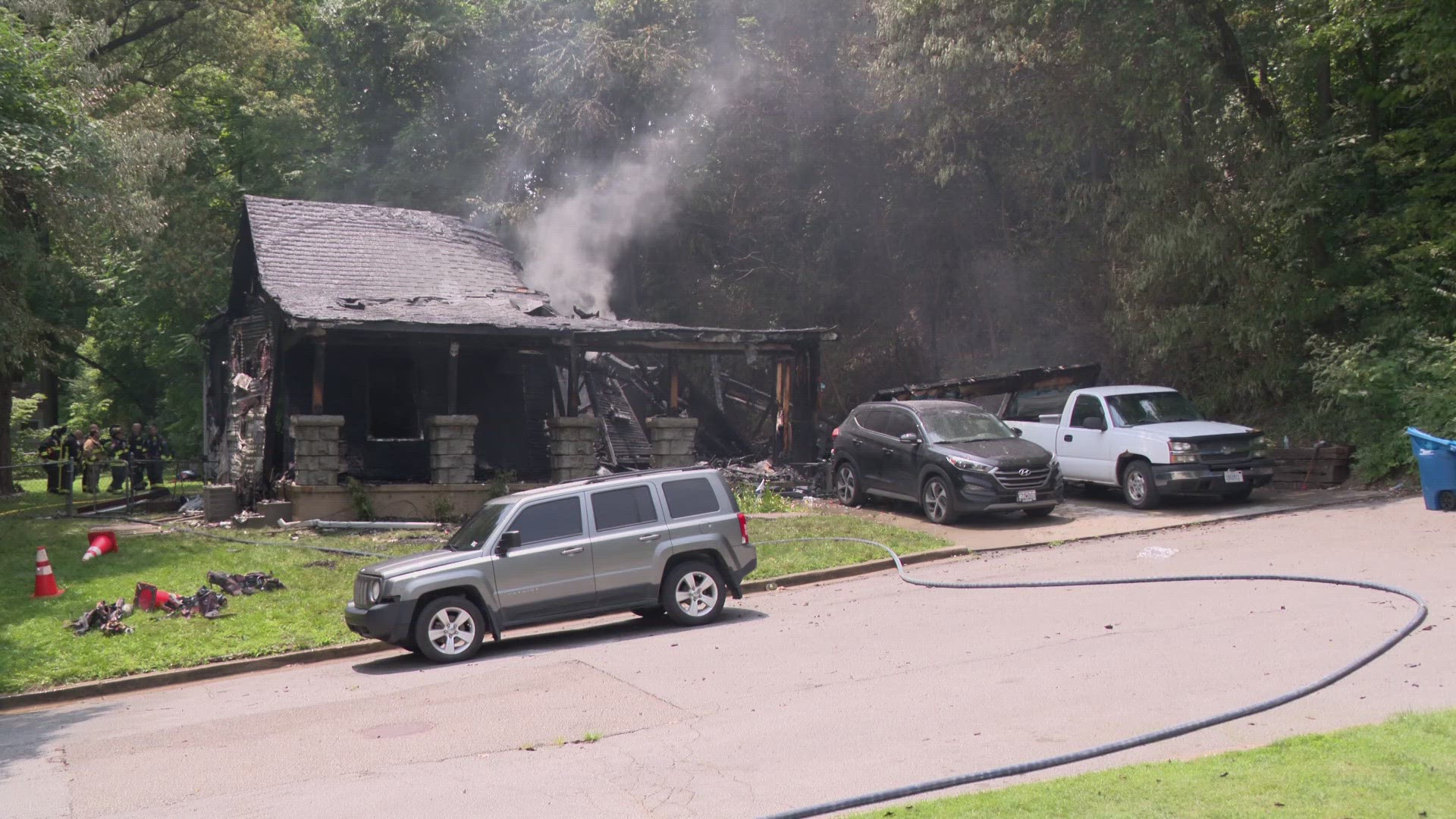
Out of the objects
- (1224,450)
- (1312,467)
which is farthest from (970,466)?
(1312,467)

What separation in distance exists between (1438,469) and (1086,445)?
4.74 metres

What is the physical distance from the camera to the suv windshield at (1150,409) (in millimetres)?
17438

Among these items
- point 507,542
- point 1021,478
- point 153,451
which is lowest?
point 507,542

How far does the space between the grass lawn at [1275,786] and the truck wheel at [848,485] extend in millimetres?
12922

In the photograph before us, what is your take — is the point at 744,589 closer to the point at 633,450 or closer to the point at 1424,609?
the point at 1424,609

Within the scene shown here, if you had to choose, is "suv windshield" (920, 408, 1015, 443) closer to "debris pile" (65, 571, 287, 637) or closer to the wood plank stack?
the wood plank stack

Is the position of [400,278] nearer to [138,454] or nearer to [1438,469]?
[138,454]

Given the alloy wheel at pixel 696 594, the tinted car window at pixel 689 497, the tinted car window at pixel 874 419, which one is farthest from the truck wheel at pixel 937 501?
the alloy wheel at pixel 696 594

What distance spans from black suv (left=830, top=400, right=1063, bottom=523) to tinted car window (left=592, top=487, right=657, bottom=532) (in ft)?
20.3

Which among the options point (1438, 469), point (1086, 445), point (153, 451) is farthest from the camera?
point (153, 451)

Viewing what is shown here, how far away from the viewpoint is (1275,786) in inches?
202

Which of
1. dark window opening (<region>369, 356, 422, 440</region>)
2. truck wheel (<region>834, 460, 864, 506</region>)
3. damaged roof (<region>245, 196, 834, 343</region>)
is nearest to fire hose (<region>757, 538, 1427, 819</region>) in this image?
truck wheel (<region>834, 460, 864, 506</region>)

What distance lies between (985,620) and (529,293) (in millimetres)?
14549

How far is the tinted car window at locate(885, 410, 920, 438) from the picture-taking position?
57.2 feet
